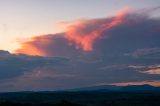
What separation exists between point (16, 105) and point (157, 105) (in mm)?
105131

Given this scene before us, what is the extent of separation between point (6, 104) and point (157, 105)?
10852 centimetres

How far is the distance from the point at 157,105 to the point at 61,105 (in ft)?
278

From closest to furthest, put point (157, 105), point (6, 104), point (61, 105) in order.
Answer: point (6, 104), point (61, 105), point (157, 105)

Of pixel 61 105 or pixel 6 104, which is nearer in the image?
pixel 6 104

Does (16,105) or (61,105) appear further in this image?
(61,105)

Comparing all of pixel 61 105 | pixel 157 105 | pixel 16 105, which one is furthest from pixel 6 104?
pixel 157 105

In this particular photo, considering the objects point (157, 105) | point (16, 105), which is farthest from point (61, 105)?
point (157, 105)

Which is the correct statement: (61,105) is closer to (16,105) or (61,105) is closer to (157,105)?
(16,105)

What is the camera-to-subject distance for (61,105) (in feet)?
383

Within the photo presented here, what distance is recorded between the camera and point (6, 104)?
A: 9769 cm

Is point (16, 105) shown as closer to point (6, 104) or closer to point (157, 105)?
point (6, 104)

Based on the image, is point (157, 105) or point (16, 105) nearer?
point (16, 105)

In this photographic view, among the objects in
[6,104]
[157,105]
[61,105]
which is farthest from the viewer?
[157,105]
